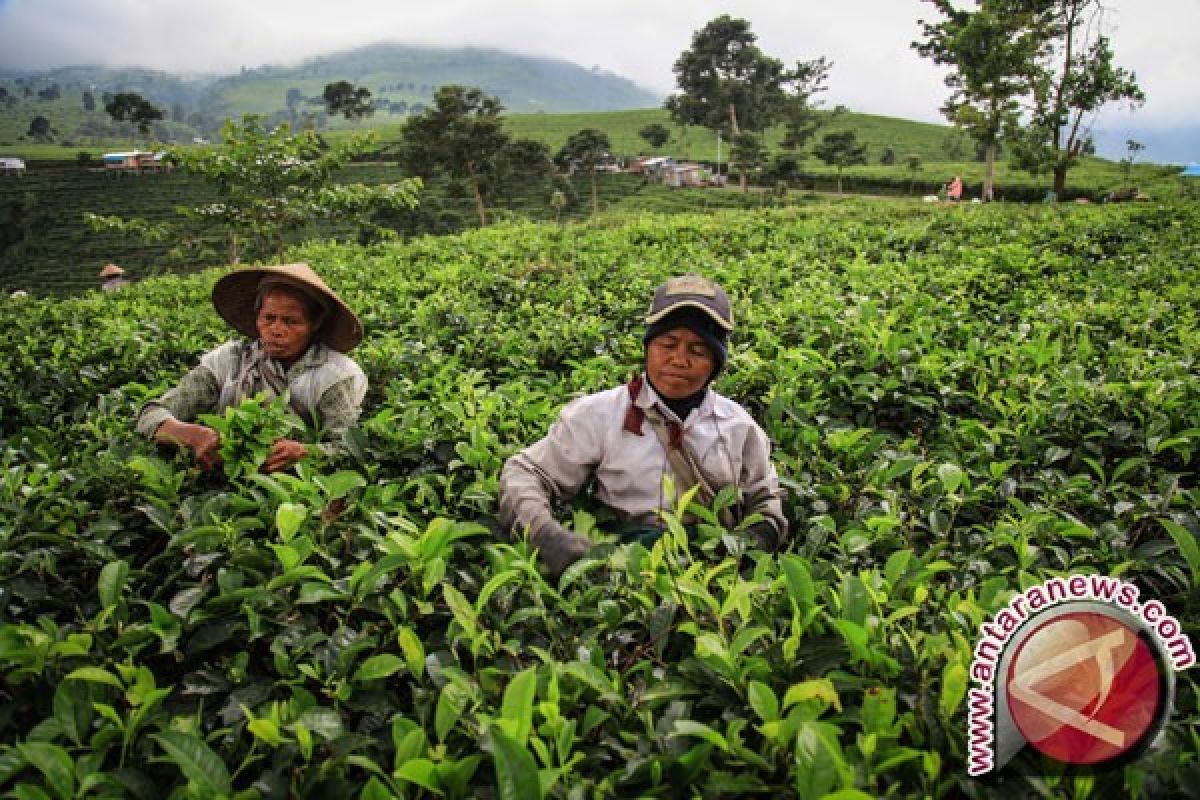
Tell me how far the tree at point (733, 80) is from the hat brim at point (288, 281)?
2107 inches

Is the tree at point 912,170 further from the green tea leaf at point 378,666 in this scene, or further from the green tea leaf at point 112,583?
the green tea leaf at point 112,583

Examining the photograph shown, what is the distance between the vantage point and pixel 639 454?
2.36 m

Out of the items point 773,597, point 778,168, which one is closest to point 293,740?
point 773,597

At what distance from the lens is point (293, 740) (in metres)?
1.20

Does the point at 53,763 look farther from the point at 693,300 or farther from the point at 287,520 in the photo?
the point at 693,300

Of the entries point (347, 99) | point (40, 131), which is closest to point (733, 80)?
point (347, 99)

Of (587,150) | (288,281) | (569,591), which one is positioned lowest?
(569,591)

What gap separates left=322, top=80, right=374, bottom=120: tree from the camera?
6725cm

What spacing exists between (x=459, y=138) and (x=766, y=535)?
127ft

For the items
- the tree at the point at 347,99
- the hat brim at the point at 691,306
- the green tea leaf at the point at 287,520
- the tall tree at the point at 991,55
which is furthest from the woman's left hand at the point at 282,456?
the tree at the point at 347,99

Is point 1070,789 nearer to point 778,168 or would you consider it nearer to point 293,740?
point 293,740

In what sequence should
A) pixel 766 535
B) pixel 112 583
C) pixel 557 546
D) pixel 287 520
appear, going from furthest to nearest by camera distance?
pixel 766 535
pixel 557 546
pixel 287 520
pixel 112 583

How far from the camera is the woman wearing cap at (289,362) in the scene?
110 inches

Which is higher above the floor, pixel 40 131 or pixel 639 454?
pixel 40 131
